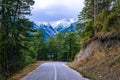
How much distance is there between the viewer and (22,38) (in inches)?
1448

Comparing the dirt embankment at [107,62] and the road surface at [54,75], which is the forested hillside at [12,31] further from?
the dirt embankment at [107,62]

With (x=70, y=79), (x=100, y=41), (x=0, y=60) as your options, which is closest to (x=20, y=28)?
(x=0, y=60)

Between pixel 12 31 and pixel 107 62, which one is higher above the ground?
pixel 12 31

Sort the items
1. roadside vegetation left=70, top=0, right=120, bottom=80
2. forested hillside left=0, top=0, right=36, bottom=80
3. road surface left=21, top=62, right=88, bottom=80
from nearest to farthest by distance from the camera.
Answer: road surface left=21, top=62, right=88, bottom=80 → roadside vegetation left=70, top=0, right=120, bottom=80 → forested hillside left=0, top=0, right=36, bottom=80

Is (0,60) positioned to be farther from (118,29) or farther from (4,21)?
(118,29)

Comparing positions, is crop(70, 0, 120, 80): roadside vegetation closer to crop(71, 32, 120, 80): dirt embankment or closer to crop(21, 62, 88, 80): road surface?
crop(71, 32, 120, 80): dirt embankment

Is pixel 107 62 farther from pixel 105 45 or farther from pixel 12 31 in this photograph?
pixel 12 31

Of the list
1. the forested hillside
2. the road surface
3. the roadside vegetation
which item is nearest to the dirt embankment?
the roadside vegetation

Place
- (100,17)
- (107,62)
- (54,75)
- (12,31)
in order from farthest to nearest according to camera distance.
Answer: (100,17), (12,31), (107,62), (54,75)

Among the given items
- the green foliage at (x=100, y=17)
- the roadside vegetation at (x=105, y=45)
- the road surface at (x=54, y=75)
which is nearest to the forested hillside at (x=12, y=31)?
the road surface at (x=54, y=75)

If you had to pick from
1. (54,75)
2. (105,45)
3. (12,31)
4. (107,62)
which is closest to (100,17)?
(105,45)

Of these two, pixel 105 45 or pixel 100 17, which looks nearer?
pixel 105 45

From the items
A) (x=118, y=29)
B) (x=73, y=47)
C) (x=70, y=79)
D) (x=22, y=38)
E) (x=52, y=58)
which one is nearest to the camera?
(x=70, y=79)

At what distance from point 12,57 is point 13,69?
227 centimetres
